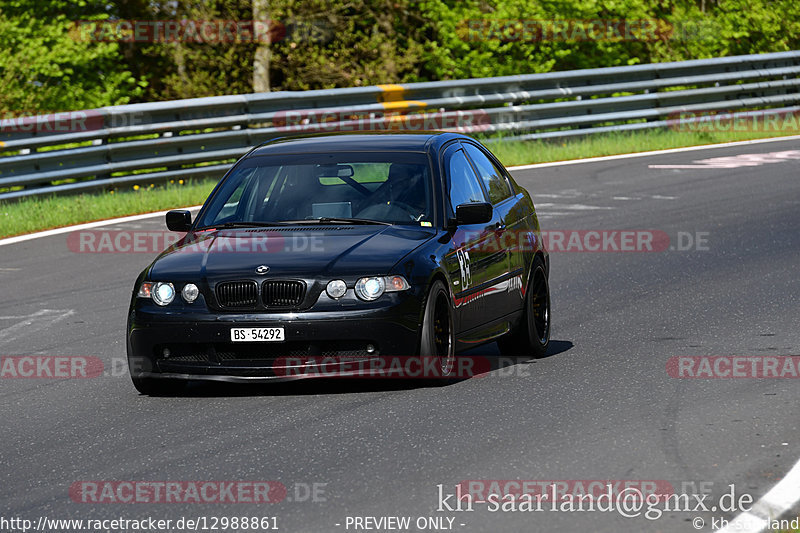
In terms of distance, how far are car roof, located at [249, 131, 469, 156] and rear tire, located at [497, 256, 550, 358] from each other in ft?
3.82

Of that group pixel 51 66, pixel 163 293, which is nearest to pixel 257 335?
pixel 163 293

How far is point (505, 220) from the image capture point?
9.77 metres

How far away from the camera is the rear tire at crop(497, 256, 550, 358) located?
9.65 metres

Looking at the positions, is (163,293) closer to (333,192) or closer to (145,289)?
(145,289)

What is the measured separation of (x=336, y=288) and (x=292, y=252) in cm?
43

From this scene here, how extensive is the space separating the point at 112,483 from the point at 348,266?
86.2 inches

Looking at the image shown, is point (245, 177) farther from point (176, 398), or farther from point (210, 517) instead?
point (210, 517)

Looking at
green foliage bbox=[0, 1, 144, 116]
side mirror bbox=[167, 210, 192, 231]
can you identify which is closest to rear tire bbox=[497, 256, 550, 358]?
side mirror bbox=[167, 210, 192, 231]

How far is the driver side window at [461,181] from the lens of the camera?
9320 millimetres

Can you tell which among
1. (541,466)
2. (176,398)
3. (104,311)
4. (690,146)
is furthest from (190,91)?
(541,466)

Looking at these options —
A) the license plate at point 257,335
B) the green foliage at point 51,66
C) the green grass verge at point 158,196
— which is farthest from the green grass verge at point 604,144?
the green foliage at point 51,66

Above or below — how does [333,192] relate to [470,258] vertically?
above

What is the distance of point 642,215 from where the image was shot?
16234 mm

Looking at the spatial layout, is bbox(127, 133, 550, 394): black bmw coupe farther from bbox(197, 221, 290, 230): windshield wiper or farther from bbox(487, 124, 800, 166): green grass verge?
bbox(487, 124, 800, 166): green grass verge
